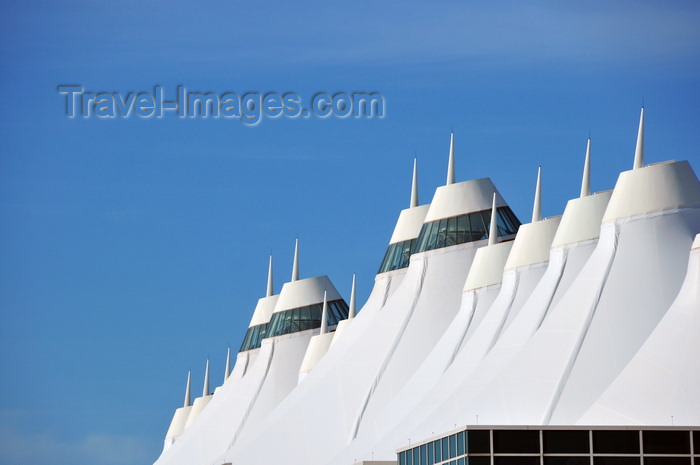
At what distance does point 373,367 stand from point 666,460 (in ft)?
120

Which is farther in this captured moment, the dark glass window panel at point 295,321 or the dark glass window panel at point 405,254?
the dark glass window panel at point 295,321

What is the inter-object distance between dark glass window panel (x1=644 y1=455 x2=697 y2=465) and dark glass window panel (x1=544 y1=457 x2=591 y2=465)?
6.27ft

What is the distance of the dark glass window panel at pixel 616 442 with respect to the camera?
57.4 m

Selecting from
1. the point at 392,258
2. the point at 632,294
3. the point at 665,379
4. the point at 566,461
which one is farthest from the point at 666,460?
the point at 392,258

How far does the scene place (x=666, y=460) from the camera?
2259 inches

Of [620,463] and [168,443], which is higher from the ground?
[168,443]

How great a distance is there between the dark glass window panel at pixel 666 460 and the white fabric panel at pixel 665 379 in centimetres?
357

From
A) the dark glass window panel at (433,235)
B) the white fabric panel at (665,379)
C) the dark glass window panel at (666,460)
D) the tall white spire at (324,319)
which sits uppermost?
the dark glass window panel at (433,235)

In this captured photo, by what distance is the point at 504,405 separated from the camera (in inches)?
2729

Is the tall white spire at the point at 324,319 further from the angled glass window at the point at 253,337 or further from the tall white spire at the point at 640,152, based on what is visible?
the tall white spire at the point at 640,152

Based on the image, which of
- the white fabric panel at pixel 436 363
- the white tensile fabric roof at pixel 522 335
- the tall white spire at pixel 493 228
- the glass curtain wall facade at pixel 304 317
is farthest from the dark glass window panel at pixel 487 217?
the glass curtain wall facade at pixel 304 317

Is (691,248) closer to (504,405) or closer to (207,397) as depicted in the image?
(504,405)

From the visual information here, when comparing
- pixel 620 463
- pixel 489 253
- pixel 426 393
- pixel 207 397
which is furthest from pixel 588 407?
pixel 207 397

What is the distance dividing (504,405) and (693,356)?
29.4 feet
